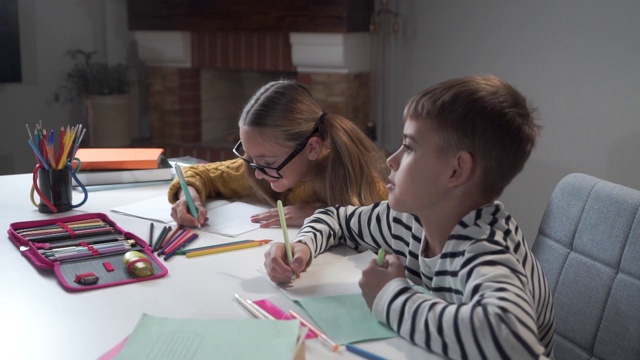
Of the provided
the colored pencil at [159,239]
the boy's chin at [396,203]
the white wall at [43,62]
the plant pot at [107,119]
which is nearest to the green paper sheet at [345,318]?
the boy's chin at [396,203]

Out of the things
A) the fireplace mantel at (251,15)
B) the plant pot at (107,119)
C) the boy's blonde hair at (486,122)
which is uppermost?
the fireplace mantel at (251,15)

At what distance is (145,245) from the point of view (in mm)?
1375

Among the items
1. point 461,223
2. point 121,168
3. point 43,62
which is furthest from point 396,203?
point 43,62

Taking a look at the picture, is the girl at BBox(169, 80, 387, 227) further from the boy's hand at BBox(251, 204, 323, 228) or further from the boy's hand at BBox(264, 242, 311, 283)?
the boy's hand at BBox(264, 242, 311, 283)

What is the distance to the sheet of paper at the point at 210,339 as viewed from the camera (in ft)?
2.97

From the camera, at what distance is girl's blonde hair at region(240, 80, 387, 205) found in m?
1.56

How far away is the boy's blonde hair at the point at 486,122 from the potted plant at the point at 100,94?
287 centimetres

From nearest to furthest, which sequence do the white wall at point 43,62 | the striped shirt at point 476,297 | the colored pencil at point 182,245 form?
the striped shirt at point 476,297, the colored pencil at point 182,245, the white wall at point 43,62

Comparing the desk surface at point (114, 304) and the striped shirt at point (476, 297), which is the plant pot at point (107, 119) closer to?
the desk surface at point (114, 304)

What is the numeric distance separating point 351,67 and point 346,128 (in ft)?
6.27

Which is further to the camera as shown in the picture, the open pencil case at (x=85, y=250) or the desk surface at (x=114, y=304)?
the open pencil case at (x=85, y=250)

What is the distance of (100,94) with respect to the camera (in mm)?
3658

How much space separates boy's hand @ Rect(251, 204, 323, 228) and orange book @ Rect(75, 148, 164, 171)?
1.58 ft

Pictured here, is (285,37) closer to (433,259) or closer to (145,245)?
(145,245)
